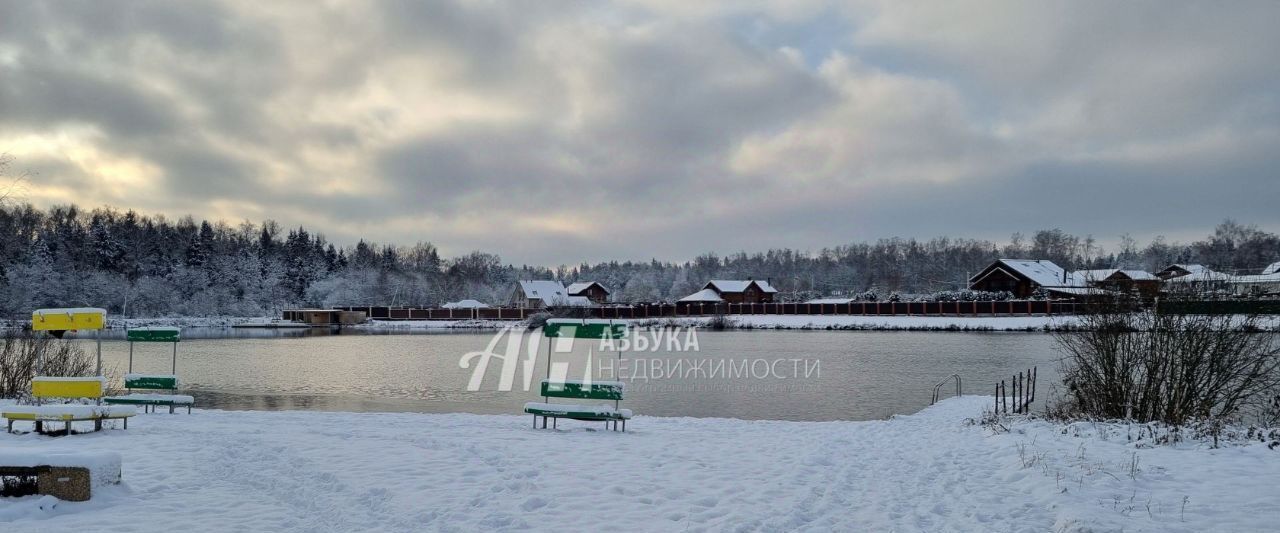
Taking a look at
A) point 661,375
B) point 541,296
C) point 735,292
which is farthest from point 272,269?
point 661,375

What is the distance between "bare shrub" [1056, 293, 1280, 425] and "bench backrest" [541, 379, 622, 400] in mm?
8225

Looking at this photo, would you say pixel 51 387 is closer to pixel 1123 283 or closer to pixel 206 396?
pixel 206 396

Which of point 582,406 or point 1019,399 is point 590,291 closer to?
point 1019,399

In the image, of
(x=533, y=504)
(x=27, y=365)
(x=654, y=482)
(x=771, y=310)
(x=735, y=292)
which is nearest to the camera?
(x=533, y=504)

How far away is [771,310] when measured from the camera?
79.5m

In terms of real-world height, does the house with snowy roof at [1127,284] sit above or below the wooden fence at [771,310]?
above

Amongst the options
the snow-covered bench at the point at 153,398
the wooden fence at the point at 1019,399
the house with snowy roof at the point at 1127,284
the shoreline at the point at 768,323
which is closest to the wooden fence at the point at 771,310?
the shoreline at the point at 768,323

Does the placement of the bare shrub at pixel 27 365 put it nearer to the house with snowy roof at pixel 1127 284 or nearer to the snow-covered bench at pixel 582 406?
the snow-covered bench at pixel 582 406

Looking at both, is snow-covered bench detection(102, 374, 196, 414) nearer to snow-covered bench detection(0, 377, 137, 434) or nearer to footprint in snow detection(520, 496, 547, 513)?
snow-covered bench detection(0, 377, 137, 434)

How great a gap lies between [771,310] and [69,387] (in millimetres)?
71230

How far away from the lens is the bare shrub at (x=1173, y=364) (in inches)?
469

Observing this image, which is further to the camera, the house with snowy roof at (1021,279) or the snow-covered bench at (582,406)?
the house with snowy roof at (1021,279)

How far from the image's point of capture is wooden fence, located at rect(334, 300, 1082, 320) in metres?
64.4

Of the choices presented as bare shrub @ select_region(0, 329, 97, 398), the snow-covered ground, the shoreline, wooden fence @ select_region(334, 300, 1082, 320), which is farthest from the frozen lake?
wooden fence @ select_region(334, 300, 1082, 320)
